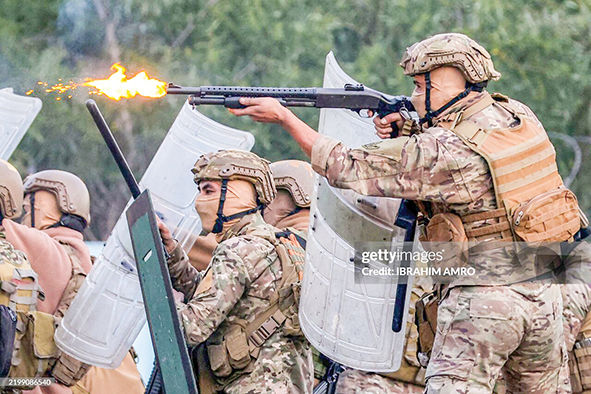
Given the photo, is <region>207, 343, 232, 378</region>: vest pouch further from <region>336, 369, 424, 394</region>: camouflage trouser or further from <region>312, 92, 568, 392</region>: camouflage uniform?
<region>312, 92, 568, 392</region>: camouflage uniform

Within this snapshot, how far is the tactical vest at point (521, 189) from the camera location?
217 inches

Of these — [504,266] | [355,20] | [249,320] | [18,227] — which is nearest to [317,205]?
[249,320]

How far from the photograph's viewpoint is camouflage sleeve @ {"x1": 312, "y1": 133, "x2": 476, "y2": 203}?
555 centimetres

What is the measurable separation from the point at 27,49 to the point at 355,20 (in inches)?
180

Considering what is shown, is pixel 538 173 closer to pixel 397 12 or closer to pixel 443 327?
pixel 443 327

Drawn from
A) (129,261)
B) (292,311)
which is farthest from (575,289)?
(129,261)

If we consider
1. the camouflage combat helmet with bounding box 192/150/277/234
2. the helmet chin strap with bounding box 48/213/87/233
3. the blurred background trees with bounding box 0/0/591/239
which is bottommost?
the blurred background trees with bounding box 0/0/591/239

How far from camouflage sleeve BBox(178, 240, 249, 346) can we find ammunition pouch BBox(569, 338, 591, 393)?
5.31ft

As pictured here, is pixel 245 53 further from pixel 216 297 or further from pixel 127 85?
pixel 216 297

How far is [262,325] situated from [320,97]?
Result: 4.18 feet

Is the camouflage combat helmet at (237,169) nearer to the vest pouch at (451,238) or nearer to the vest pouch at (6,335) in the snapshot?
the vest pouch at (6,335)

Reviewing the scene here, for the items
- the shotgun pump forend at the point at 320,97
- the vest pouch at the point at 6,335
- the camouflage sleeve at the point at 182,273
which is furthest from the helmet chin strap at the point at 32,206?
the shotgun pump forend at the point at 320,97

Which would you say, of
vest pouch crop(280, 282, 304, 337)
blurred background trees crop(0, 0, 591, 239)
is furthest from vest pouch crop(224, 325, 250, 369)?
blurred background trees crop(0, 0, 591, 239)

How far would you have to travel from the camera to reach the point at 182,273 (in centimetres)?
709
